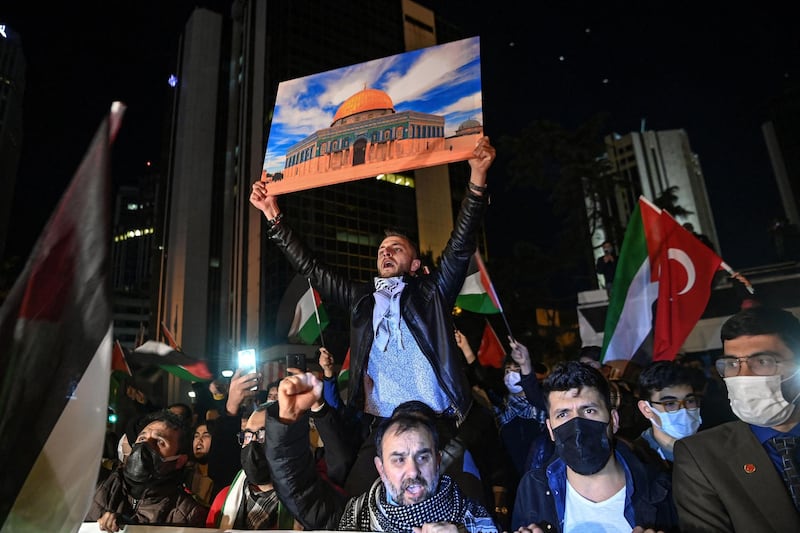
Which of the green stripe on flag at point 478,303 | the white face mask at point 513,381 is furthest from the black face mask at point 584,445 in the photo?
the green stripe on flag at point 478,303

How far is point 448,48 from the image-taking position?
4.16 m

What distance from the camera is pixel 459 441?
323 cm

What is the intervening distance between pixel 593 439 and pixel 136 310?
408 ft

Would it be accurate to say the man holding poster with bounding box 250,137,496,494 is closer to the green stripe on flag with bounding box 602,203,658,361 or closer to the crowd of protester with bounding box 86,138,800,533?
the crowd of protester with bounding box 86,138,800,533

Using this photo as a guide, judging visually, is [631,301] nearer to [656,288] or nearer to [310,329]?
[656,288]

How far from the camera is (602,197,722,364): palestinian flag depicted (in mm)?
6285

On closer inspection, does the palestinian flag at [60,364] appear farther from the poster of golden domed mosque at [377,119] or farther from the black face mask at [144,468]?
the poster of golden domed mosque at [377,119]

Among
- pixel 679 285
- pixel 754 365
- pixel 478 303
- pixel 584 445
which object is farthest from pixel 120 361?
pixel 754 365

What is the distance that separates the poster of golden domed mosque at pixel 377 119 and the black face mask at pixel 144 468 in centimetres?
190

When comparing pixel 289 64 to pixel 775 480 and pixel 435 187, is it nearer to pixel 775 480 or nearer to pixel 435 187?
pixel 435 187

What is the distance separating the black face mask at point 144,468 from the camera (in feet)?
12.1

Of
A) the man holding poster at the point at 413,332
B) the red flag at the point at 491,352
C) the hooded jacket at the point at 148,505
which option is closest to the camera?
the man holding poster at the point at 413,332

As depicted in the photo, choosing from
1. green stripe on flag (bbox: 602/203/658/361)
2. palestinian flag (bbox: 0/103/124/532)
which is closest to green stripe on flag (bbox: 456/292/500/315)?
green stripe on flag (bbox: 602/203/658/361)

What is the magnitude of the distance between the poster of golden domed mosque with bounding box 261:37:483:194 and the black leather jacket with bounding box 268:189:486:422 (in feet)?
1.64
